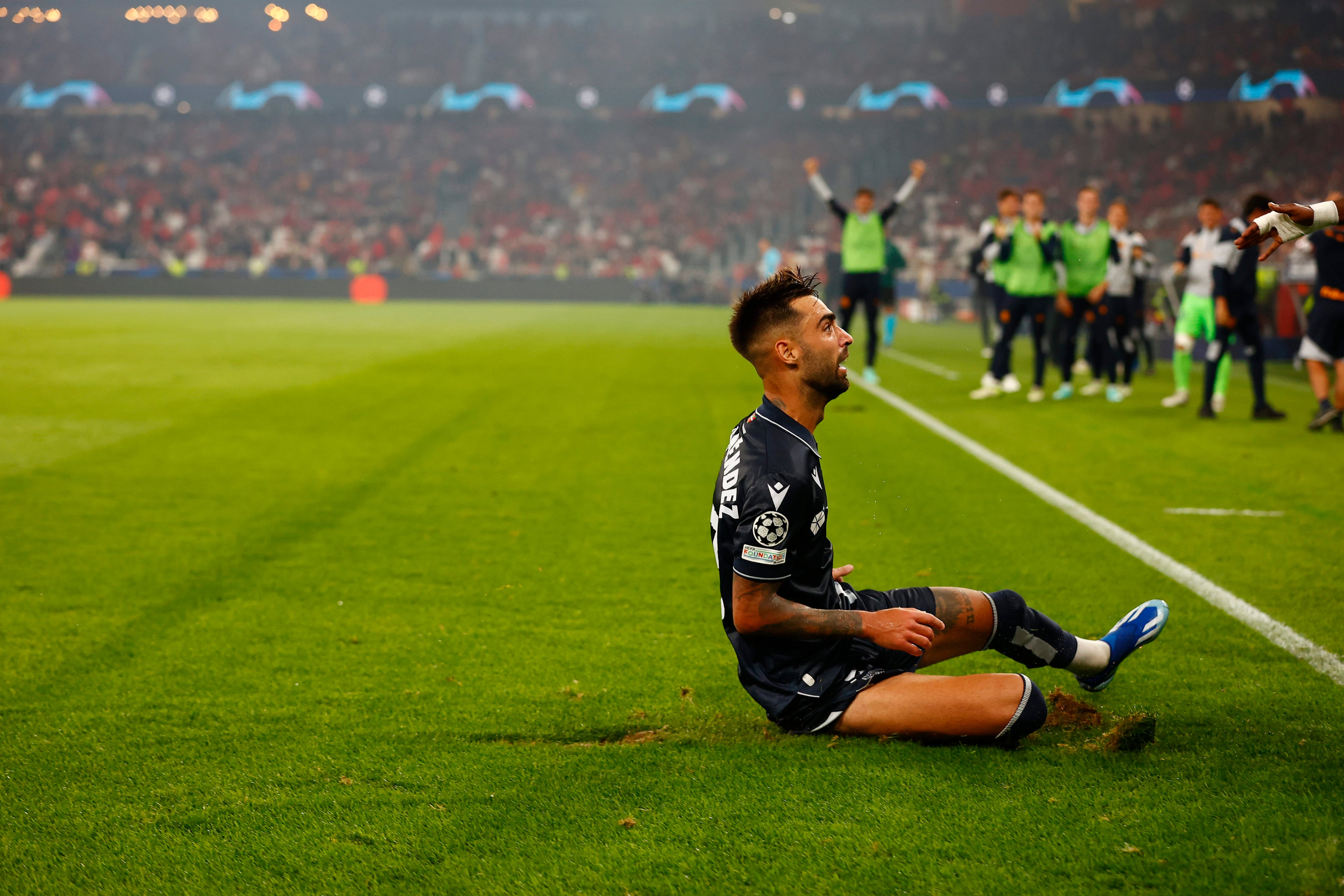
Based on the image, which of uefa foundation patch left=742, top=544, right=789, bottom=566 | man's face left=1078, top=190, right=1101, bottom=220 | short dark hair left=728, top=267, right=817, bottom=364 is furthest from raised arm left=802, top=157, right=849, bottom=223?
uefa foundation patch left=742, top=544, right=789, bottom=566

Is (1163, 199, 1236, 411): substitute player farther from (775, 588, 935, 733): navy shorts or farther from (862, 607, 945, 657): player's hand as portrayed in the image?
(862, 607, 945, 657): player's hand

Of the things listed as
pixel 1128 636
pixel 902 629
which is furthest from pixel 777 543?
pixel 1128 636

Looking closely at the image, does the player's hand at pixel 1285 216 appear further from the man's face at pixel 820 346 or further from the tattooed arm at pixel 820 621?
the tattooed arm at pixel 820 621

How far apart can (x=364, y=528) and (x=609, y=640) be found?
8.13 ft

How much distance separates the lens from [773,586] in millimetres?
3176

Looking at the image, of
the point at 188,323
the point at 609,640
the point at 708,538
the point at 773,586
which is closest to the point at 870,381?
the point at 708,538

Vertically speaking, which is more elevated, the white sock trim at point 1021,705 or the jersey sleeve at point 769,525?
the jersey sleeve at point 769,525

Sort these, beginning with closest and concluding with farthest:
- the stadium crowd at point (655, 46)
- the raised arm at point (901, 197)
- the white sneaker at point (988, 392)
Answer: the white sneaker at point (988, 392) → the raised arm at point (901, 197) → the stadium crowd at point (655, 46)

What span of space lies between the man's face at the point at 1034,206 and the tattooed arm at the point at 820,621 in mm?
9868

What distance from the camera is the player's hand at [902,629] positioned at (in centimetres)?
311

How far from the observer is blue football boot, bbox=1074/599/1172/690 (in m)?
3.76

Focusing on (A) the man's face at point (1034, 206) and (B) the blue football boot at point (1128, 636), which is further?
(A) the man's face at point (1034, 206)

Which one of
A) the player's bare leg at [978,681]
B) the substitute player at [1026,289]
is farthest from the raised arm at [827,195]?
the player's bare leg at [978,681]

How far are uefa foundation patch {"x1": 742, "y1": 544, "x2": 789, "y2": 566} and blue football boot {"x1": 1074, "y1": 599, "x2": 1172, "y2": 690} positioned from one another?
1342mm
